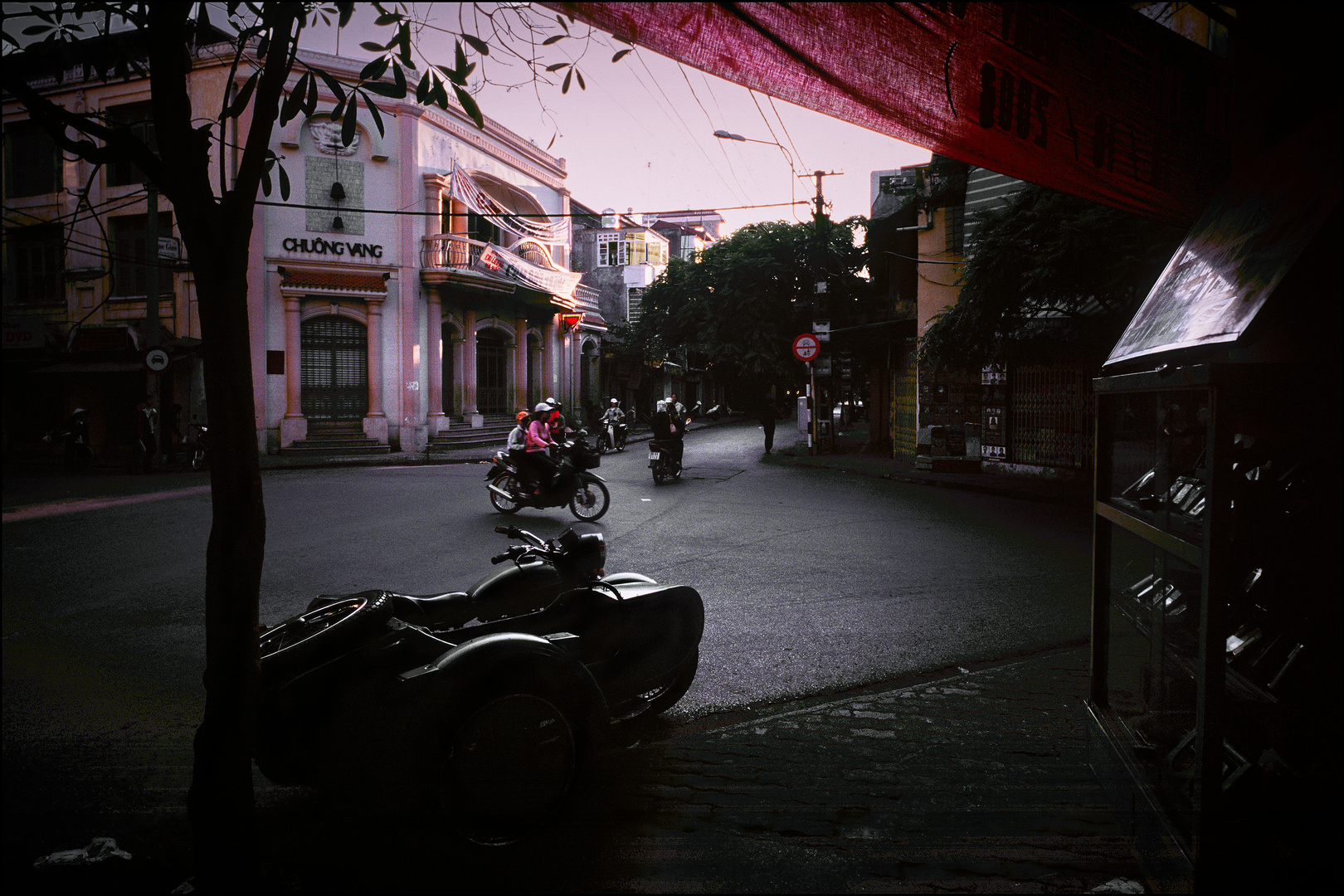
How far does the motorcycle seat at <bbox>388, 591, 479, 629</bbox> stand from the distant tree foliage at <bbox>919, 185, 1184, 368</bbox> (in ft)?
30.3

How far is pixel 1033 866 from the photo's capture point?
2.55 meters

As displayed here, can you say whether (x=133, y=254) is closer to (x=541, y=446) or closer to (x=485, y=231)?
(x=485, y=231)

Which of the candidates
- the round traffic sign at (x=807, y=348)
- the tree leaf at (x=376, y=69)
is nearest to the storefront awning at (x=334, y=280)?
the round traffic sign at (x=807, y=348)

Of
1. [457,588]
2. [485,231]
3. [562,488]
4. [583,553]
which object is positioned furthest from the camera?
[485,231]

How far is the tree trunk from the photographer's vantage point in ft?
8.04

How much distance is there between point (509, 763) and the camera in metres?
2.64

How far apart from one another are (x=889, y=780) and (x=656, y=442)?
1180 centimetres

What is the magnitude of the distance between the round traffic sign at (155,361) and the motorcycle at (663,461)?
1082cm

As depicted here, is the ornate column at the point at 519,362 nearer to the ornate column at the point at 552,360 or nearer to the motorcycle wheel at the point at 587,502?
the ornate column at the point at 552,360

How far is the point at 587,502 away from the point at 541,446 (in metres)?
1.03

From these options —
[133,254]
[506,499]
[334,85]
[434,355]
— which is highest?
[133,254]

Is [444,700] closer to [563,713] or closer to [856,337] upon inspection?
[563,713]

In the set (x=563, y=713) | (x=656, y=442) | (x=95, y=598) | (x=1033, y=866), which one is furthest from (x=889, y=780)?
(x=656, y=442)

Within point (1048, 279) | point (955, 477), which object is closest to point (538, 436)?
point (1048, 279)
